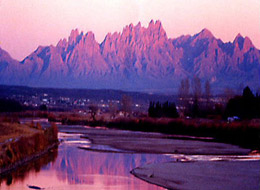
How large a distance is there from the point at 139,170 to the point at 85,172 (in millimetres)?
2341

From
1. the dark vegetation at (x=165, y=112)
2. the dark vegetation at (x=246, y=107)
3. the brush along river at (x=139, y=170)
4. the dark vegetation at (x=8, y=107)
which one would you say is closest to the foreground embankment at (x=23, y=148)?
the brush along river at (x=139, y=170)

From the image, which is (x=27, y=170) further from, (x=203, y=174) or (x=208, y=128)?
(x=208, y=128)

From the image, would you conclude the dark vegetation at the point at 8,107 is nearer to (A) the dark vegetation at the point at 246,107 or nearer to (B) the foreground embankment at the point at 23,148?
(A) the dark vegetation at the point at 246,107

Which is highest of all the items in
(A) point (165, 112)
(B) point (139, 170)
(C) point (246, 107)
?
(C) point (246, 107)

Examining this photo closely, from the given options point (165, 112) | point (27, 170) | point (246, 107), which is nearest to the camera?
point (27, 170)

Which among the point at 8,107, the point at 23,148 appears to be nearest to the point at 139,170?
the point at 23,148

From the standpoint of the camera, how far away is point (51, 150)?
31.3m

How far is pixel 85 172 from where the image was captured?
22031 millimetres

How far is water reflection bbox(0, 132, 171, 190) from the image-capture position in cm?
1875

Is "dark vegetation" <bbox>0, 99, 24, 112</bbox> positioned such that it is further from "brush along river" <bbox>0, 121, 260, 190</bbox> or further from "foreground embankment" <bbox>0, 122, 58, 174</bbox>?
"brush along river" <bbox>0, 121, 260, 190</bbox>

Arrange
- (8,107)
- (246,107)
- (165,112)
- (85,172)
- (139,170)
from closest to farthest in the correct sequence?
(85,172)
(139,170)
(246,107)
(165,112)
(8,107)

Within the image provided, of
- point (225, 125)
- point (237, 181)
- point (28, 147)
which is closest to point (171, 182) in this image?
point (237, 181)

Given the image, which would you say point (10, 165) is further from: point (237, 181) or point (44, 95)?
point (44, 95)

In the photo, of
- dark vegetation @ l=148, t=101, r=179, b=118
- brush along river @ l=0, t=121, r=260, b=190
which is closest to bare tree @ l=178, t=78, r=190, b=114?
dark vegetation @ l=148, t=101, r=179, b=118
